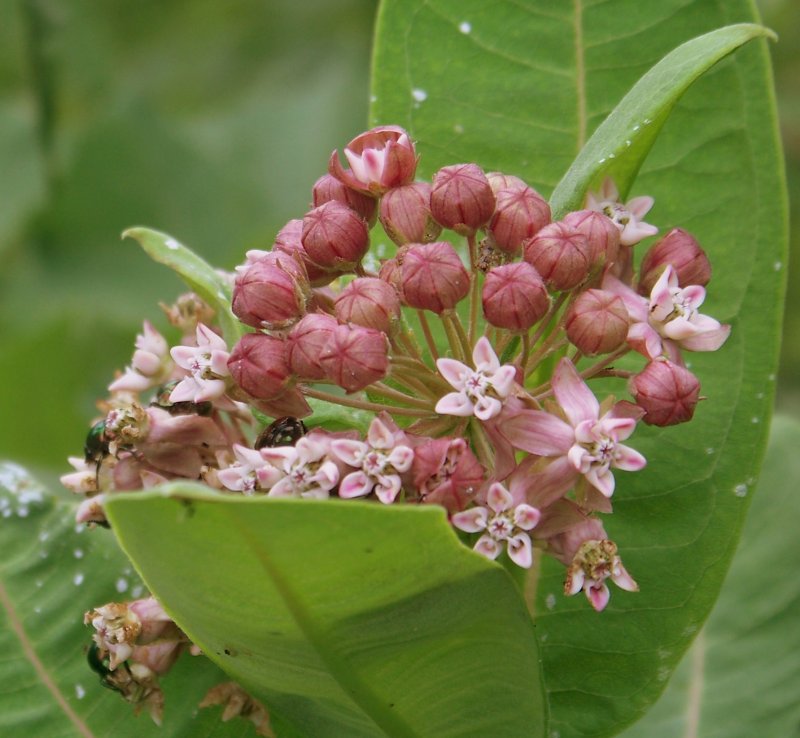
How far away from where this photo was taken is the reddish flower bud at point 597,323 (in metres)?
1.70

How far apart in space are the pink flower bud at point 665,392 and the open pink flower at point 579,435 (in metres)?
0.03

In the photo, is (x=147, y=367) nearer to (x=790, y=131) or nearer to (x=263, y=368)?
(x=263, y=368)

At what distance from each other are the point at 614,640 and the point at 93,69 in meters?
3.70

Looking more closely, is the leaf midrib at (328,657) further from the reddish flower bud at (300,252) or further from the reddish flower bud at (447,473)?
the reddish flower bud at (300,252)

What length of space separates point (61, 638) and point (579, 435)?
109cm

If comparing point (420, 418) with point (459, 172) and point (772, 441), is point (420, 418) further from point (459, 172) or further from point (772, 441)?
point (772, 441)

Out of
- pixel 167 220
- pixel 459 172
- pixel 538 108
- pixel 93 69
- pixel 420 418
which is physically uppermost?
pixel 93 69

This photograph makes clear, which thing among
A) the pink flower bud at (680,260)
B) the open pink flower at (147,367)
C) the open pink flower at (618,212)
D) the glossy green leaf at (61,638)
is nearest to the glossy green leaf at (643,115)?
the open pink flower at (618,212)

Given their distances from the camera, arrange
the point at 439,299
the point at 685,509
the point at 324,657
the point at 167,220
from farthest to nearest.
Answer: the point at 167,220, the point at 685,509, the point at 439,299, the point at 324,657

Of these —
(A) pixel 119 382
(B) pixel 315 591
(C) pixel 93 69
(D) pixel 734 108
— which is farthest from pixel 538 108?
(C) pixel 93 69

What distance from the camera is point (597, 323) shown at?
170cm

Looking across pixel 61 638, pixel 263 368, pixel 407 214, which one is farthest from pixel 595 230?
pixel 61 638

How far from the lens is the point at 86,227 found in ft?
16.8

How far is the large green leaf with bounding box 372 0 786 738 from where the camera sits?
1.97 metres
